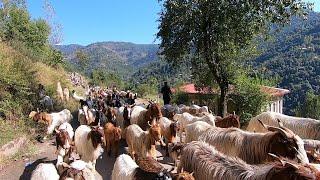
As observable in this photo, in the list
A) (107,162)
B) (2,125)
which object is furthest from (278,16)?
(2,125)

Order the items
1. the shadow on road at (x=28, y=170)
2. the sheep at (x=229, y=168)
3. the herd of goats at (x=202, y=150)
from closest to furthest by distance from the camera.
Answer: the sheep at (x=229, y=168) → the herd of goats at (x=202, y=150) → the shadow on road at (x=28, y=170)

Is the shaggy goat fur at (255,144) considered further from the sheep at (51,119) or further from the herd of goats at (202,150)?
the sheep at (51,119)

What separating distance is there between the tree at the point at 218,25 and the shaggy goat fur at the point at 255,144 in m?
7.79

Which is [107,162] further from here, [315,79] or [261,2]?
[315,79]

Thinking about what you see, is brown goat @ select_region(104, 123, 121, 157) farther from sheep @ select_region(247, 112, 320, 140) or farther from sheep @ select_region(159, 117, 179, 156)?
sheep @ select_region(247, 112, 320, 140)

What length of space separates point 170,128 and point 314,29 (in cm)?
16300

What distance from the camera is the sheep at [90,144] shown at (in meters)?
10.9

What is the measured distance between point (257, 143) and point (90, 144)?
4.80 metres

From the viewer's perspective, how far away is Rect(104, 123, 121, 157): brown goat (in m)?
12.3

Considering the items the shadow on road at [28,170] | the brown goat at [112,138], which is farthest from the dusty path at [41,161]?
the brown goat at [112,138]

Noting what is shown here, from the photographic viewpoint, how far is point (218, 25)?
1686 centimetres

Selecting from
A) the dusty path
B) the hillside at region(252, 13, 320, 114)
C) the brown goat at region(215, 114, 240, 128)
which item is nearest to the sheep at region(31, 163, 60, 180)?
the dusty path

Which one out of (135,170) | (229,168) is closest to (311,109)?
(135,170)

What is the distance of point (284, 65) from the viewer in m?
114
